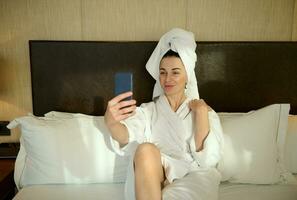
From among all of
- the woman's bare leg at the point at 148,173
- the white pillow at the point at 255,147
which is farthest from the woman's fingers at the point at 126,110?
the white pillow at the point at 255,147

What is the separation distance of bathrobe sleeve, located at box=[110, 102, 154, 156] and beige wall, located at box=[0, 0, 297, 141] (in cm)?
57

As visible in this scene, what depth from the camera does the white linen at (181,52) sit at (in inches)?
60.9

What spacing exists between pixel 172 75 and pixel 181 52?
131 mm

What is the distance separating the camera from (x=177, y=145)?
4.93ft

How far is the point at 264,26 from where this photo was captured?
1894 mm

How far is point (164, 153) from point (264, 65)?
0.88 m

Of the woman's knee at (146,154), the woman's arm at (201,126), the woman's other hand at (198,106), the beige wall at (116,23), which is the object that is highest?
the beige wall at (116,23)

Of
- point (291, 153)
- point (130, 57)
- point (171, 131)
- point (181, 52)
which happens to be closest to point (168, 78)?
point (181, 52)

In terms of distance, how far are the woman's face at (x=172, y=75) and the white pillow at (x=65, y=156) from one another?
0.41m

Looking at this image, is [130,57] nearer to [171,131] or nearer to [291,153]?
[171,131]

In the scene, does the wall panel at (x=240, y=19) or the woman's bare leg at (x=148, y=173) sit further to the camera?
the wall panel at (x=240, y=19)

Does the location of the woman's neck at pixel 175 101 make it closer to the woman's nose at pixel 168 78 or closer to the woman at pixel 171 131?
the woman at pixel 171 131

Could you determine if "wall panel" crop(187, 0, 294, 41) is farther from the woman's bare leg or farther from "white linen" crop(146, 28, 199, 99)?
the woman's bare leg

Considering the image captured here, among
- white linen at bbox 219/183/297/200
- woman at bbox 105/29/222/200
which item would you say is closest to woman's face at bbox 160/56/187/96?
woman at bbox 105/29/222/200
